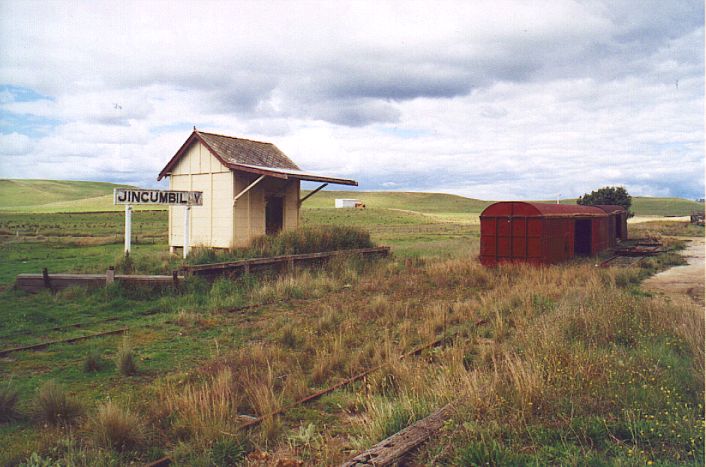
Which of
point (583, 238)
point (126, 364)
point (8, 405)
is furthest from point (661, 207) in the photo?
point (8, 405)

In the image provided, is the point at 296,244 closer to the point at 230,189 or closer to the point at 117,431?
the point at 230,189

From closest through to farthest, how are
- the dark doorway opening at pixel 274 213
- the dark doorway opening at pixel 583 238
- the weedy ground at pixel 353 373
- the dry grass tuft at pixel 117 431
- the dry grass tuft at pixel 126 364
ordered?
the weedy ground at pixel 353 373, the dry grass tuft at pixel 117 431, the dry grass tuft at pixel 126 364, the dark doorway opening at pixel 274 213, the dark doorway opening at pixel 583 238

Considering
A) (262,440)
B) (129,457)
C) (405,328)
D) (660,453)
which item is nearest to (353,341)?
(405,328)

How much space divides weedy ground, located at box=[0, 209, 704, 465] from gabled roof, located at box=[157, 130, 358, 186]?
638cm

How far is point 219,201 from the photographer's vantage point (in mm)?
18922

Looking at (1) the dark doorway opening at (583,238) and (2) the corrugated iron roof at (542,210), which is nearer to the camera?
(2) the corrugated iron roof at (542,210)

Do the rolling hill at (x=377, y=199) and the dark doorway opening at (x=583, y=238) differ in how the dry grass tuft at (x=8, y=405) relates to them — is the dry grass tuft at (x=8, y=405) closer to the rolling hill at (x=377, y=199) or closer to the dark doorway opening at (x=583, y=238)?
the dark doorway opening at (x=583, y=238)

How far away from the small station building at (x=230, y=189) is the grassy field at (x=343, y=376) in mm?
5175

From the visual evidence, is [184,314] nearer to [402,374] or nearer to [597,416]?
[402,374]

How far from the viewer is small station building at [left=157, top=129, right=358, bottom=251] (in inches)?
729

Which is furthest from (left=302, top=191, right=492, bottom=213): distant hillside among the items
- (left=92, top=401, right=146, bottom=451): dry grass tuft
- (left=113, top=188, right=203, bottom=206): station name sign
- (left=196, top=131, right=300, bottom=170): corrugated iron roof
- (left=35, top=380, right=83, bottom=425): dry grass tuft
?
(left=92, top=401, right=146, bottom=451): dry grass tuft

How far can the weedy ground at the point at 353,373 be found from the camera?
15.8ft

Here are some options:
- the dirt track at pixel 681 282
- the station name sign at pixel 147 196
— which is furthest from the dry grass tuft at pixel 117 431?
the dirt track at pixel 681 282

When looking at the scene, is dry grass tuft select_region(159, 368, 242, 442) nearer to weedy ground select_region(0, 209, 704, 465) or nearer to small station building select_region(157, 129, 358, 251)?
weedy ground select_region(0, 209, 704, 465)
